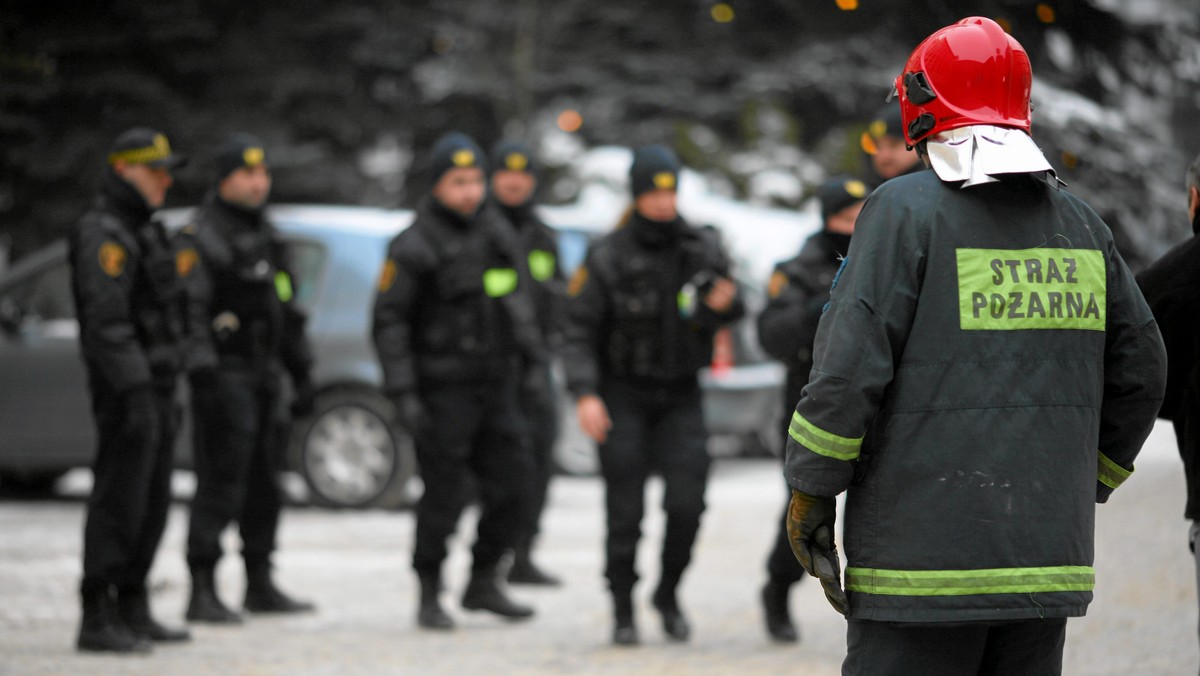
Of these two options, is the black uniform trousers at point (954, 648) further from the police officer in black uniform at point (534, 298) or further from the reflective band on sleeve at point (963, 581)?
the police officer in black uniform at point (534, 298)

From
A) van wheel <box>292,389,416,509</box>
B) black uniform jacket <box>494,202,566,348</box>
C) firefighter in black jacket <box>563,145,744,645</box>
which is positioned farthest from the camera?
A: van wheel <box>292,389,416,509</box>

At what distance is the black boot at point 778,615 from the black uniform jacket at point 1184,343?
258cm

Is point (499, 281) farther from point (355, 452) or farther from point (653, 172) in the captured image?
point (355, 452)

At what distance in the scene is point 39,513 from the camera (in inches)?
433

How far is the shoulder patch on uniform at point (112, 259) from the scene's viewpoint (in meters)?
6.51

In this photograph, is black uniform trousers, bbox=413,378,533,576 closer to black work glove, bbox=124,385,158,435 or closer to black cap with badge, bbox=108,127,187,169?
black work glove, bbox=124,385,158,435

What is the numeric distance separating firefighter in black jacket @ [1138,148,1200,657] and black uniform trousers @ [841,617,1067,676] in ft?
3.78

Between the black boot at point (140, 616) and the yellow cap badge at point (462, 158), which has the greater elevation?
the yellow cap badge at point (462, 158)

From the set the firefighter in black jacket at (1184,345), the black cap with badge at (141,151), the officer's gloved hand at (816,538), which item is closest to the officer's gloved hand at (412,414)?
the black cap with badge at (141,151)

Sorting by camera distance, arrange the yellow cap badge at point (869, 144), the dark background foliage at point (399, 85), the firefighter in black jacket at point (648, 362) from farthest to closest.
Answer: the dark background foliage at point (399, 85) < the firefighter in black jacket at point (648, 362) < the yellow cap badge at point (869, 144)

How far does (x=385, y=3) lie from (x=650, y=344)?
13118mm

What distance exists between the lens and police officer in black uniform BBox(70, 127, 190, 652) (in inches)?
256

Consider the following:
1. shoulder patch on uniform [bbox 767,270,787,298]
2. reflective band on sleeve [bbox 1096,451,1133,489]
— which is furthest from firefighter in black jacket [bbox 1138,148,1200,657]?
shoulder patch on uniform [bbox 767,270,787,298]

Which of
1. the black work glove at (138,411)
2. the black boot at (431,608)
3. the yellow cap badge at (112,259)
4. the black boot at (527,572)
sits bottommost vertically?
the black boot at (527,572)
